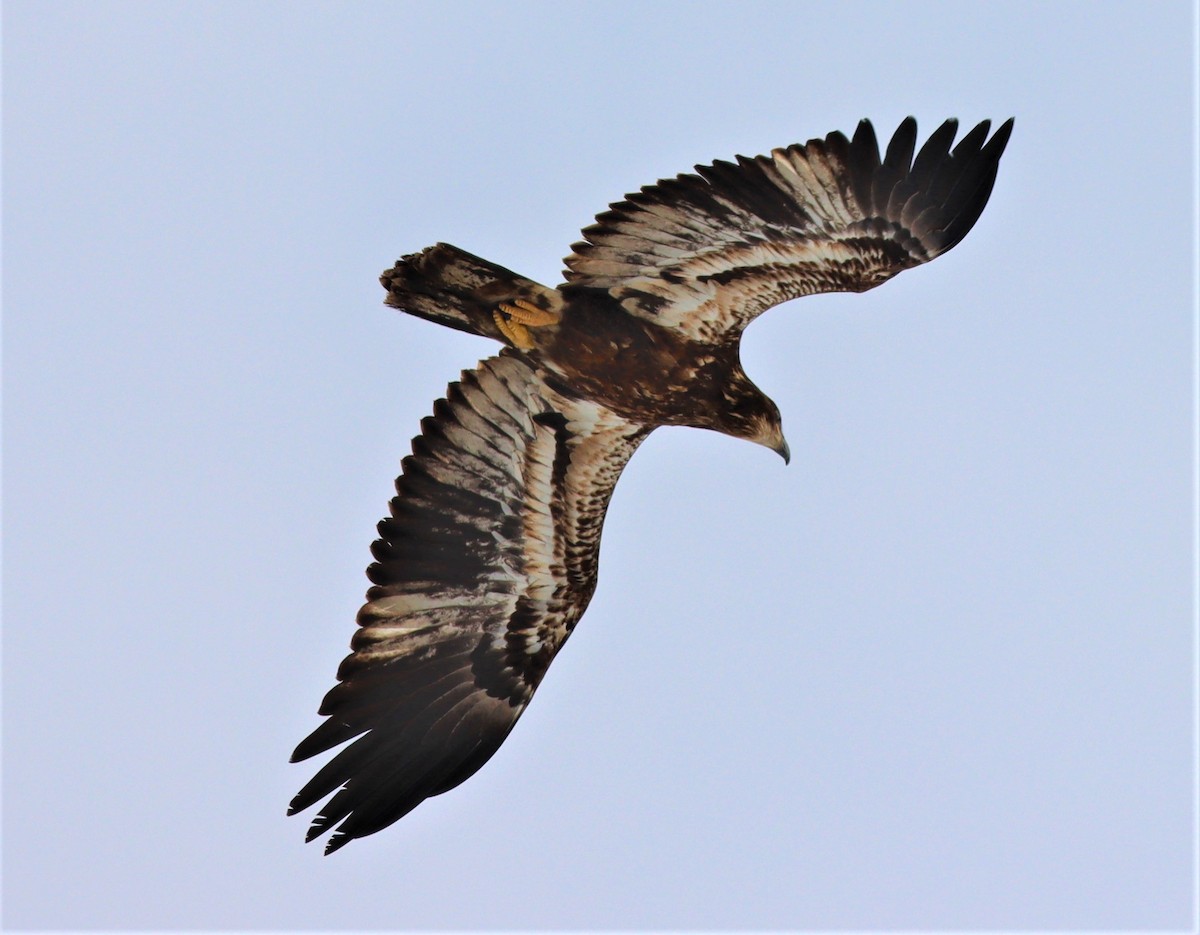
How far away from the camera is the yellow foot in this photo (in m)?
10.9

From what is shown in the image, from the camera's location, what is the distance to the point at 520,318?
1092 centimetres

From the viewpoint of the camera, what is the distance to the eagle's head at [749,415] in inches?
438

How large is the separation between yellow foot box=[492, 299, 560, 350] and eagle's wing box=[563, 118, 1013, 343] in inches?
12.3

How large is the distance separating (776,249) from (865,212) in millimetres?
629

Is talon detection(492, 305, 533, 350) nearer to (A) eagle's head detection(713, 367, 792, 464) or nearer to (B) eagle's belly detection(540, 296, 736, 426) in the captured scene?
(B) eagle's belly detection(540, 296, 736, 426)

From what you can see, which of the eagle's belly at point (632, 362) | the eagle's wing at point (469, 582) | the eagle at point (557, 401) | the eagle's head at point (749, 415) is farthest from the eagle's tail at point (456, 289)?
the eagle's head at point (749, 415)

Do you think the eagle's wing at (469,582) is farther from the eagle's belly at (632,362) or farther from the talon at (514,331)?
the eagle's belly at (632,362)


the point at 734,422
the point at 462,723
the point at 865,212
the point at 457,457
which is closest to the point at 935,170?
the point at 865,212

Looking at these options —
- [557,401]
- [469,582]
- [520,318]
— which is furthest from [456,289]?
[469,582]

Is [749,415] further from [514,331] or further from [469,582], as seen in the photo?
[469,582]

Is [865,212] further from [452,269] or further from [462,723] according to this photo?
[462,723]

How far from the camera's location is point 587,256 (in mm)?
10688

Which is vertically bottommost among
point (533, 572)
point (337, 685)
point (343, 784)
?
point (343, 784)

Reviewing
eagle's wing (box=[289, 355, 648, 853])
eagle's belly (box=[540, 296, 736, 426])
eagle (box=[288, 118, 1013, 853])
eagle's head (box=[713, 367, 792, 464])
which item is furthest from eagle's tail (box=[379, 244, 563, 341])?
eagle's head (box=[713, 367, 792, 464])
